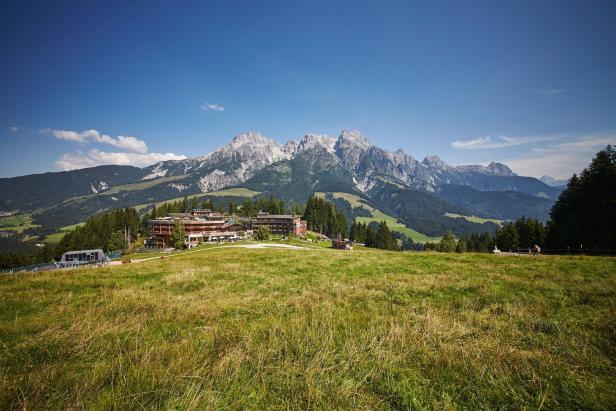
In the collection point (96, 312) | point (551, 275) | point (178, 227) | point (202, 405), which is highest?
point (202, 405)

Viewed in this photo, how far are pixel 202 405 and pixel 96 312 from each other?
695 cm

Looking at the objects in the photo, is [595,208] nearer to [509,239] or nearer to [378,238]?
[509,239]

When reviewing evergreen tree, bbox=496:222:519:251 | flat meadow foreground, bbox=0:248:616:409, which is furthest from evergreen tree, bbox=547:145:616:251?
flat meadow foreground, bbox=0:248:616:409

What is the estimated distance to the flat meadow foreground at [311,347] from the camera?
410cm

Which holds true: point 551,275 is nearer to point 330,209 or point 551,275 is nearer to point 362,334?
point 362,334

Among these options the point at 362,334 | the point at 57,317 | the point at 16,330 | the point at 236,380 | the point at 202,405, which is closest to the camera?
the point at 202,405

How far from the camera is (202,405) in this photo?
12.5 ft

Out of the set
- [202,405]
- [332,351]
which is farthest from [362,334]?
[202,405]

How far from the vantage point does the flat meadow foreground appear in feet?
13.4

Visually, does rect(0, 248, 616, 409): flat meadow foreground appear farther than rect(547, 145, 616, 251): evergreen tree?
No

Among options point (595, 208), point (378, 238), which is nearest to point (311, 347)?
point (595, 208)

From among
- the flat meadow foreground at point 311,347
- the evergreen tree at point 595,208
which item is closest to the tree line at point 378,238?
the evergreen tree at point 595,208

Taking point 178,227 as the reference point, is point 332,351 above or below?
above

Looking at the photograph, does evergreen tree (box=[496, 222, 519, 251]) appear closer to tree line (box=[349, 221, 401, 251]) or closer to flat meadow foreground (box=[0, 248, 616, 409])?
tree line (box=[349, 221, 401, 251])
